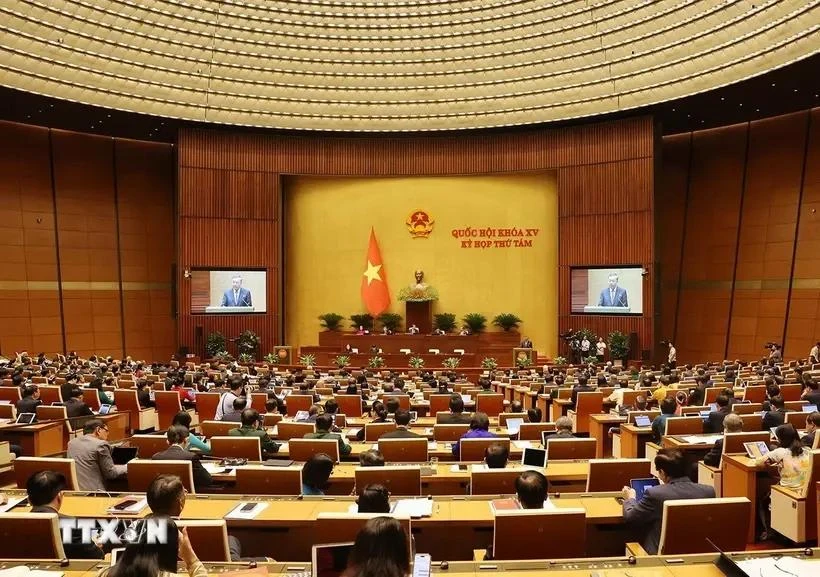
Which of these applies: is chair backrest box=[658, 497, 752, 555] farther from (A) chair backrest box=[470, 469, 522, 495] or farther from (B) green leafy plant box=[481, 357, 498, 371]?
(B) green leafy plant box=[481, 357, 498, 371]

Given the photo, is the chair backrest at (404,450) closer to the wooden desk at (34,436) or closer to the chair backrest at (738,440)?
the chair backrest at (738,440)

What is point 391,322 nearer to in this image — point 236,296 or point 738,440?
point 236,296

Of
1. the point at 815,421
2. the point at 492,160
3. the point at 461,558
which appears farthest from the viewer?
the point at 492,160

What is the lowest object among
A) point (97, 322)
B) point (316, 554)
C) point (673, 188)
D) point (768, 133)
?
point (97, 322)

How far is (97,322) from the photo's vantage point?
2138 cm

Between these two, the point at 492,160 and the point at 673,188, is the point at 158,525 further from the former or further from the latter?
the point at 673,188

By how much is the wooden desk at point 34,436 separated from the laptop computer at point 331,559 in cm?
676

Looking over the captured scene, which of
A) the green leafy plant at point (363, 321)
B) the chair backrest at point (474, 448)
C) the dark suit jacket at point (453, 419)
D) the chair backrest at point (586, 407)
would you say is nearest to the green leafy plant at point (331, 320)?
the green leafy plant at point (363, 321)

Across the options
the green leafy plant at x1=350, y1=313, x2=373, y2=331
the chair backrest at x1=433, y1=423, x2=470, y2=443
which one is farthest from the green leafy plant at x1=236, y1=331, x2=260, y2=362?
the chair backrest at x1=433, y1=423, x2=470, y2=443

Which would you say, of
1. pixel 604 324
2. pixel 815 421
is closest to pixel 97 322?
pixel 604 324

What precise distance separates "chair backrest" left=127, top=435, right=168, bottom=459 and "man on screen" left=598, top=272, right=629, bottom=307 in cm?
1615

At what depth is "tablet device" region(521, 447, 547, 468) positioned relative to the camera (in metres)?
5.33

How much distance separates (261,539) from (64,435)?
5416 mm

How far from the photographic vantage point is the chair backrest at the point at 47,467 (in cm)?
488
